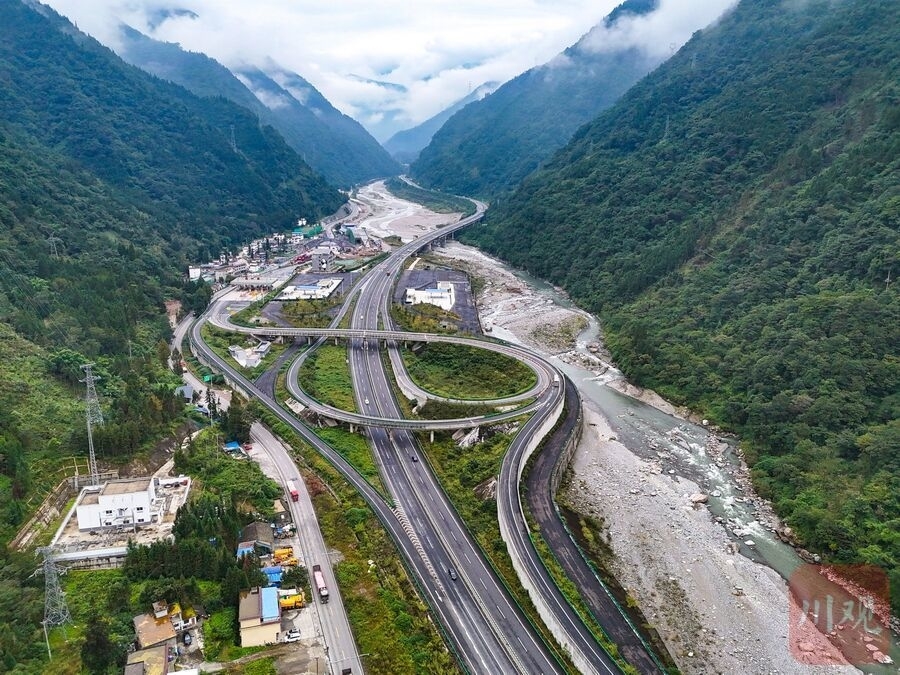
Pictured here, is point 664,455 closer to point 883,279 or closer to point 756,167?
point 883,279

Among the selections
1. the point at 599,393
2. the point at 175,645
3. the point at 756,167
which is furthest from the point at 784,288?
the point at 175,645

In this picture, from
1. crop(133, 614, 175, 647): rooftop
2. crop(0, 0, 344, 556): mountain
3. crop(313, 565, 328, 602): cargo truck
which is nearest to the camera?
crop(133, 614, 175, 647): rooftop

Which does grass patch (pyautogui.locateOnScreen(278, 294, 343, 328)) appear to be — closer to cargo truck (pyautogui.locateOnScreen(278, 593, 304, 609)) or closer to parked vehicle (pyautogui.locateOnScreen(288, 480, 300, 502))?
parked vehicle (pyautogui.locateOnScreen(288, 480, 300, 502))

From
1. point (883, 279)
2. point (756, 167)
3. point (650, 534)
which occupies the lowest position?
point (650, 534)

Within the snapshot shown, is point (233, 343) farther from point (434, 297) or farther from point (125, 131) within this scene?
point (125, 131)

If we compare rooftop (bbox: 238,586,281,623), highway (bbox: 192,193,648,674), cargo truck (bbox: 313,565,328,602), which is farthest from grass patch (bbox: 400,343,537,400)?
rooftop (bbox: 238,586,281,623)

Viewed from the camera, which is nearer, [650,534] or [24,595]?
[24,595]
